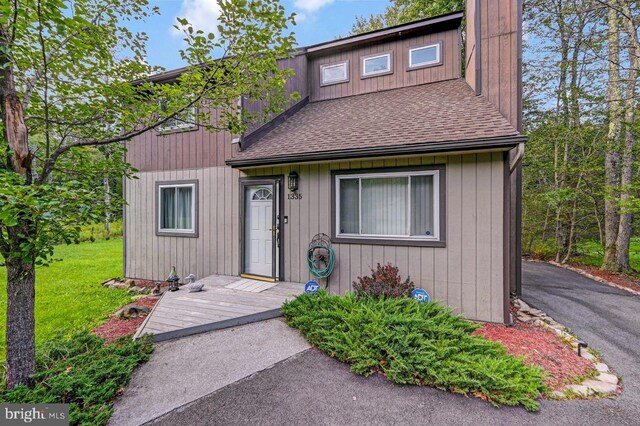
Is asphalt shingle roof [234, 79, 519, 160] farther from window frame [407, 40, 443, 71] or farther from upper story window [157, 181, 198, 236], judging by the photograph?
upper story window [157, 181, 198, 236]

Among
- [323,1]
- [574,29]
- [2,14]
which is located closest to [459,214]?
[2,14]

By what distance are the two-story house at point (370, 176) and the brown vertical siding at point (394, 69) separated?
1.0 inches

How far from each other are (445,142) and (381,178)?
1.18 metres

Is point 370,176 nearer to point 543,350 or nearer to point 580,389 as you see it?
point 543,350

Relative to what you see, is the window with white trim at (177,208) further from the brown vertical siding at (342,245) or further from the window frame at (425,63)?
the window frame at (425,63)

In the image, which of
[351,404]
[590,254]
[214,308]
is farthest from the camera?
[590,254]

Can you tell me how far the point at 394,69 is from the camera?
7.16 metres

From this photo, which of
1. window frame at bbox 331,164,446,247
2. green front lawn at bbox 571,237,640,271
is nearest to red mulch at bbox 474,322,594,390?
window frame at bbox 331,164,446,247

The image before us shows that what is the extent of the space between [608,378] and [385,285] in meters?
2.47

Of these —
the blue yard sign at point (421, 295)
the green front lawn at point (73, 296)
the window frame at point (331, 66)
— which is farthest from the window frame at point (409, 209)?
the green front lawn at point (73, 296)

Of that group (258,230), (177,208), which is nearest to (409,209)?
(258,230)

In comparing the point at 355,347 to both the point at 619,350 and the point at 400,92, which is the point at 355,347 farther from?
the point at 400,92

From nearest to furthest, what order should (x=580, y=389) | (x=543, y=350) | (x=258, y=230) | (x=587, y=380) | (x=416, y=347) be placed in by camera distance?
1. (x=580, y=389)
2. (x=587, y=380)
3. (x=416, y=347)
4. (x=543, y=350)
5. (x=258, y=230)

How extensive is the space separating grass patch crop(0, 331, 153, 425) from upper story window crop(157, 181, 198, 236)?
349cm
